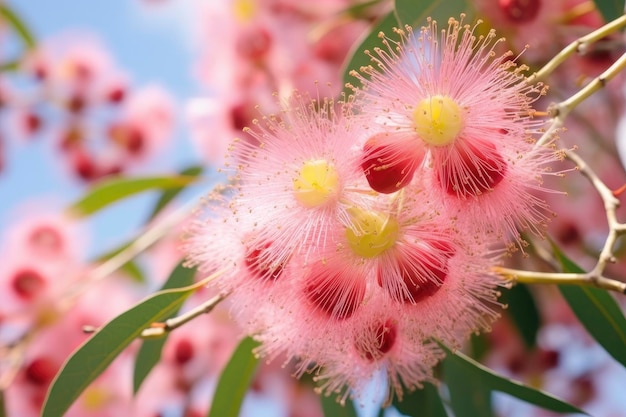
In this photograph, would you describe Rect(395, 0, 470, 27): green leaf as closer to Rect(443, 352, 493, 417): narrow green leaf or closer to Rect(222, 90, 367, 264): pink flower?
Rect(222, 90, 367, 264): pink flower

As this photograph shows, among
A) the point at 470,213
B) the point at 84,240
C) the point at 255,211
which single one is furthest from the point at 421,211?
the point at 84,240

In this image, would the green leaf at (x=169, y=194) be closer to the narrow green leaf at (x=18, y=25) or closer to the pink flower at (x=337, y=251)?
the narrow green leaf at (x=18, y=25)

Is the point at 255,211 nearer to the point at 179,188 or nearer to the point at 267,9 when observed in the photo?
the point at 179,188

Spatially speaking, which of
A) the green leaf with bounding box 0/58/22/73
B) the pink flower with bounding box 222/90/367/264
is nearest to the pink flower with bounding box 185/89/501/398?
the pink flower with bounding box 222/90/367/264

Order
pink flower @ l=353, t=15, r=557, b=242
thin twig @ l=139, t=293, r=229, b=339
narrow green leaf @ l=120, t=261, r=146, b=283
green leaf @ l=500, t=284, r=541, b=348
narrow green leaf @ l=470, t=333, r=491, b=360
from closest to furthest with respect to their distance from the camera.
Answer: pink flower @ l=353, t=15, r=557, b=242 < thin twig @ l=139, t=293, r=229, b=339 < green leaf @ l=500, t=284, r=541, b=348 < narrow green leaf @ l=470, t=333, r=491, b=360 < narrow green leaf @ l=120, t=261, r=146, b=283

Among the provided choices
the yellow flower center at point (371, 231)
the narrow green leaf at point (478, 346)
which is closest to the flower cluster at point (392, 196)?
the yellow flower center at point (371, 231)

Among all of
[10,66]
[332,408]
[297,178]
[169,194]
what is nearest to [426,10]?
[297,178]
